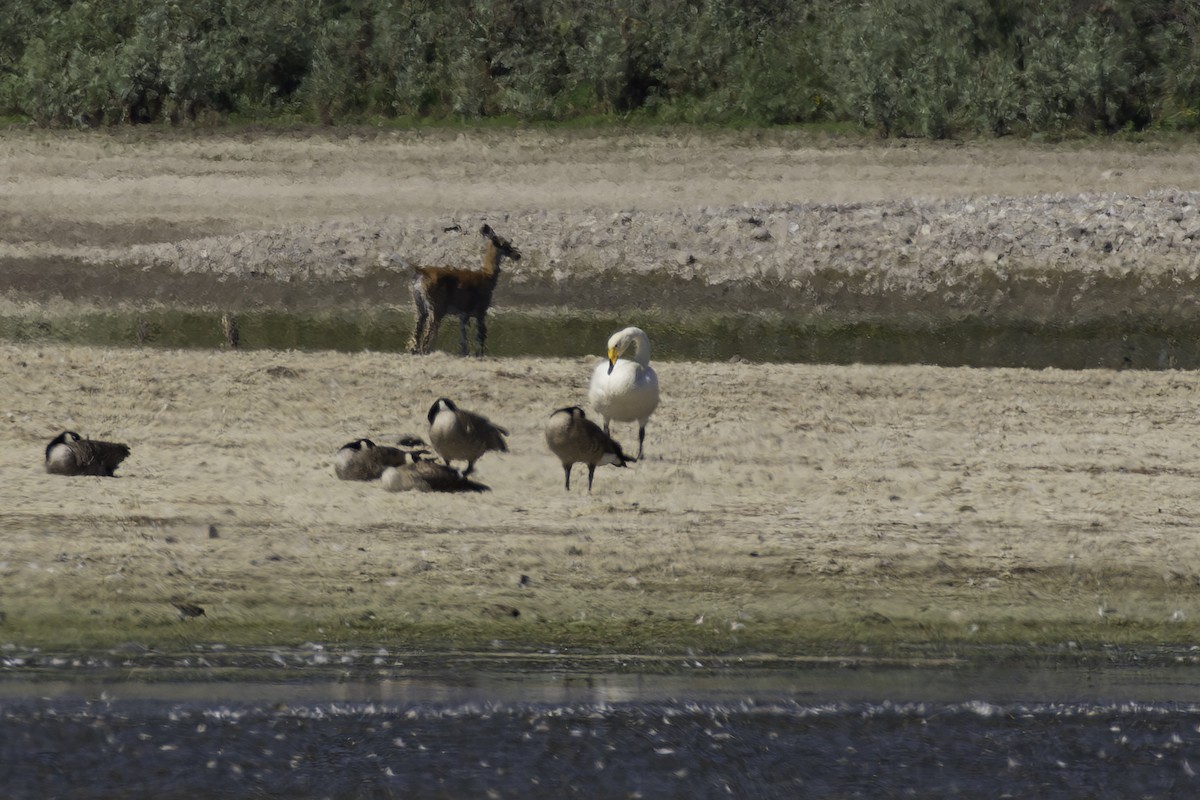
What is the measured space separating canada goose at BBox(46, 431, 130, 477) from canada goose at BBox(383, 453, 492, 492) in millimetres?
1651

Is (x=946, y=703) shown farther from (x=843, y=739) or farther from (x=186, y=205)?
(x=186, y=205)

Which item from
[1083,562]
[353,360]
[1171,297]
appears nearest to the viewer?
[1083,562]

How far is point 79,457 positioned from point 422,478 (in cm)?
202

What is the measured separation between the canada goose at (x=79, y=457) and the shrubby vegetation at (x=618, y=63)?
21.4 metres

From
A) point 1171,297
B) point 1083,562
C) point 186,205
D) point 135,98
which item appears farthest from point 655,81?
point 1083,562

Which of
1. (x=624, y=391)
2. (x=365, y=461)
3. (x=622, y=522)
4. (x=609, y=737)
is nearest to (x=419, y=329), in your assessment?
(x=624, y=391)

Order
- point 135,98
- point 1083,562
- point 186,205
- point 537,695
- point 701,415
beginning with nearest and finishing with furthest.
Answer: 1. point 537,695
2. point 1083,562
3. point 701,415
4. point 186,205
5. point 135,98

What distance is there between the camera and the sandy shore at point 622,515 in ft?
31.7

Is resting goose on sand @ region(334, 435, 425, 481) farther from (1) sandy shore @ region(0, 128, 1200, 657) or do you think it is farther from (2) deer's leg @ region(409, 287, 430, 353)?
(2) deer's leg @ region(409, 287, 430, 353)

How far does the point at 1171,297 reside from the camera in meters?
20.3

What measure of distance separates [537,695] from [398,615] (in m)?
1.09

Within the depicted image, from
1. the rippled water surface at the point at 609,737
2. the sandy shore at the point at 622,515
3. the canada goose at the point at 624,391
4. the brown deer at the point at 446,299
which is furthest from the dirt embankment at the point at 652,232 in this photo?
the rippled water surface at the point at 609,737

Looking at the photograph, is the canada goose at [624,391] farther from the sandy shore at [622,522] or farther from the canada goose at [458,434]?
the canada goose at [458,434]

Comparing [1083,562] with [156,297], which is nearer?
[1083,562]
